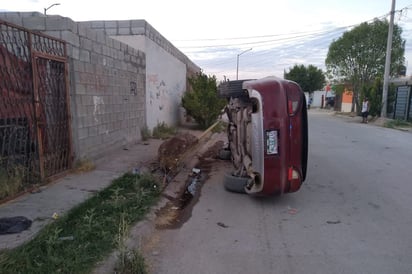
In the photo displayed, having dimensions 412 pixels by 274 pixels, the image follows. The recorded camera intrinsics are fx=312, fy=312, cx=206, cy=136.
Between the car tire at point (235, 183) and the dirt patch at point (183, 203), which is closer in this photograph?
the dirt patch at point (183, 203)

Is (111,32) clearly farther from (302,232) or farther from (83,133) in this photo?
(302,232)

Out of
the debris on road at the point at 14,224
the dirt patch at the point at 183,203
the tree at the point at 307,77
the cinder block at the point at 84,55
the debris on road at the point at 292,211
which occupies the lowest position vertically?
the dirt patch at the point at 183,203

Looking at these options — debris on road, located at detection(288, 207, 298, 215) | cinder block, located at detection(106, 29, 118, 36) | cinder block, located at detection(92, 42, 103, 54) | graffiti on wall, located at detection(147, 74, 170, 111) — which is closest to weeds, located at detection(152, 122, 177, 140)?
graffiti on wall, located at detection(147, 74, 170, 111)

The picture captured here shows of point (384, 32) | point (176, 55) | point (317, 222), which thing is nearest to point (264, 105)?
point (317, 222)

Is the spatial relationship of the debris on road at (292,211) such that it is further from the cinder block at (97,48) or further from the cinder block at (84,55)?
the cinder block at (97,48)

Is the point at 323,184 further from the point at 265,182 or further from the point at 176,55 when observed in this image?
the point at 176,55

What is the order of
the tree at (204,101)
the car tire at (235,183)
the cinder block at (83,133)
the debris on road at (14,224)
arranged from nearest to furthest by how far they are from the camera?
the debris on road at (14,224) < the car tire at (235,183) < the cinder block at (83,133) < the tree at (204,101)

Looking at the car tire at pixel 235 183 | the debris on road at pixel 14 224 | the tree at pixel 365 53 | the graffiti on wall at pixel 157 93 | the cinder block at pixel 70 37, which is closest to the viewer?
the debris on road at pixel 14 224

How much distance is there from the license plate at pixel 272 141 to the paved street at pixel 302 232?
3.13 feet

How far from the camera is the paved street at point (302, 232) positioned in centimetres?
320

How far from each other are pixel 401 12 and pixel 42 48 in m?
23.0

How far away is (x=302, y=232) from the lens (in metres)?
4.00

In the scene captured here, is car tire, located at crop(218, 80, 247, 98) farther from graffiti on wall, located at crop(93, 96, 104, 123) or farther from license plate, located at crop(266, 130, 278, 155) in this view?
graffiti on wall, located at crop(93, 96, 104, 123)

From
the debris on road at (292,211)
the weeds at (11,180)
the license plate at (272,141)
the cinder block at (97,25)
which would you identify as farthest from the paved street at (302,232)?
the cinder block at (97,25)
